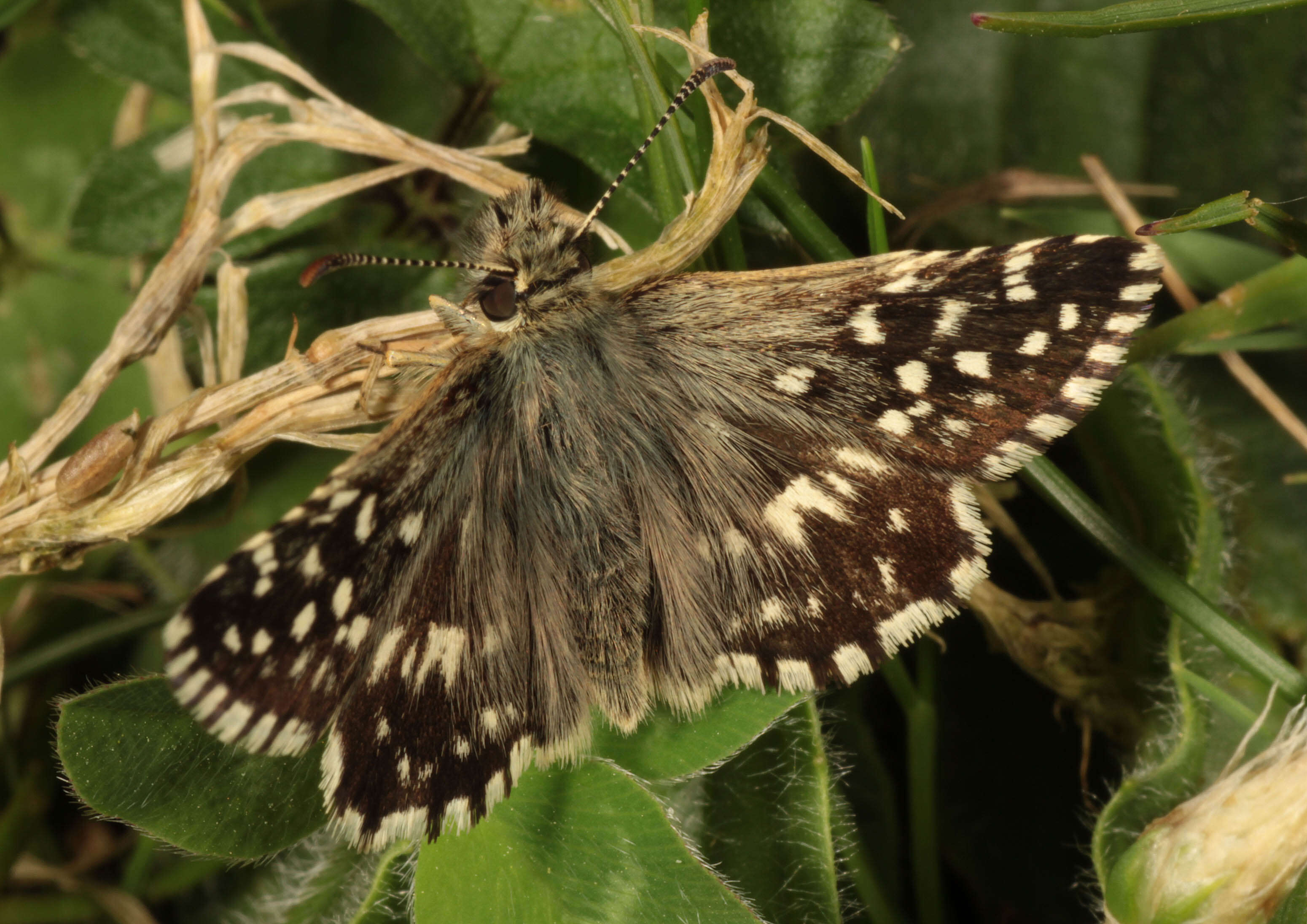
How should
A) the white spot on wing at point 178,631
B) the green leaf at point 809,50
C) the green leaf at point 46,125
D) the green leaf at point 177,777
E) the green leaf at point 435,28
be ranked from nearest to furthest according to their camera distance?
the white spot on wing at point 178,631
the green leaf at point 177,777
the green leaf at point 809,50
the green leaf at point 435,28
the green leaf at point 46,125

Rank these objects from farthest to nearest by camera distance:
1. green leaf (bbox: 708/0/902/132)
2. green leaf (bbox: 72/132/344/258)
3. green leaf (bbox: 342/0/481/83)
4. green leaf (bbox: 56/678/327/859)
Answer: green leaf (bbox: 72/132/344/258) < green leaf (bbox: 342/0/481/83) < green leaf (bbox: 708/0/902/132) < green leaf (bbox: 56/678/327/859)

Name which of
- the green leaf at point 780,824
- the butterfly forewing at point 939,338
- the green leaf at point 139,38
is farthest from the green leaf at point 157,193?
the green leaf at point 780,824

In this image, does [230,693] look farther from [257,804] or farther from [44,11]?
[44,11]

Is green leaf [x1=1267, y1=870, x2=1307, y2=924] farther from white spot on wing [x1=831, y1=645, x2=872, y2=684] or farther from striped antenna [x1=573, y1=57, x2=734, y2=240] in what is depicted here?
striped antenna [x1=573, y1=57, x2=734, y2=240]

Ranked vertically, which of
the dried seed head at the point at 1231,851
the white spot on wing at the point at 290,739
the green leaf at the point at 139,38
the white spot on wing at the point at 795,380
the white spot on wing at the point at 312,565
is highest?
the green leaf at the point at 139,38

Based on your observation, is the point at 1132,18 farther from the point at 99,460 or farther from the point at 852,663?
the point at 99,460

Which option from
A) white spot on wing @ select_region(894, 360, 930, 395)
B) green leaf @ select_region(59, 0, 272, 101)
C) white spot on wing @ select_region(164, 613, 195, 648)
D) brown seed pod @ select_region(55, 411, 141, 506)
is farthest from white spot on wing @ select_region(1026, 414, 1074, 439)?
green leaf @ select_region(59, 0, 272, 101)

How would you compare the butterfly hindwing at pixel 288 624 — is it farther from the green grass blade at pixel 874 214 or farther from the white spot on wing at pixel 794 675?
the green grass blade at pixel 874 214
